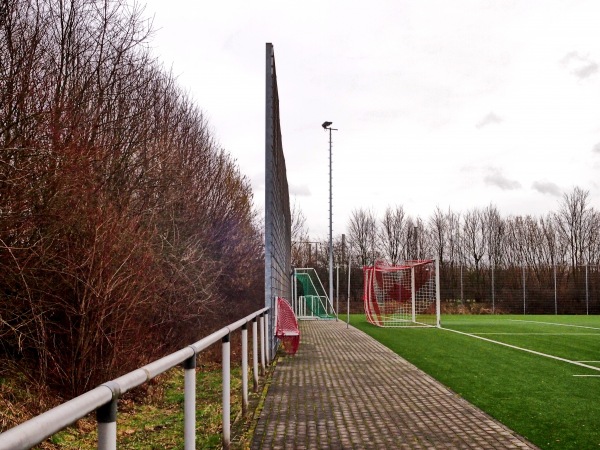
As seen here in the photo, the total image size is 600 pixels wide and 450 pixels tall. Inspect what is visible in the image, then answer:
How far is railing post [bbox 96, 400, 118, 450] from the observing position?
1.86 metres

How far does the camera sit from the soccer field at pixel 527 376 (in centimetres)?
580

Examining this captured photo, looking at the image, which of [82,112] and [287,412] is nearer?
[287,412]

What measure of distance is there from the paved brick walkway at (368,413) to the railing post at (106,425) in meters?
3.12

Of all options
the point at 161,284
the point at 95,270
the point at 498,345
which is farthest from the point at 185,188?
the point at 95,270

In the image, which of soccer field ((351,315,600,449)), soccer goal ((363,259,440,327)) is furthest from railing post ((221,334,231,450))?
soccer goal ((363,259,440,327))

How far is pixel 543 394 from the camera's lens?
299 inches

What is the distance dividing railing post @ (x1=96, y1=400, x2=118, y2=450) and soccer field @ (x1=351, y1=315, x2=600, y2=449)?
165 inches

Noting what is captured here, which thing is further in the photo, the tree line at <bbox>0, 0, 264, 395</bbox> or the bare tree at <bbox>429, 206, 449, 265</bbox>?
the bare tree at <bbox>429, 206, 449, 265</bbox>

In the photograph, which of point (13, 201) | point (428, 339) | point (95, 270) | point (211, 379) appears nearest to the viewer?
point (13, 201)

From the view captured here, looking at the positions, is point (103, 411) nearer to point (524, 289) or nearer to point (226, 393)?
point (226, 393)

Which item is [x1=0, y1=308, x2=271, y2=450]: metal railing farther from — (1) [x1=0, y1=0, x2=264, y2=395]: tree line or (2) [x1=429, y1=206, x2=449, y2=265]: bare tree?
(2) [x1=429, y1=206, x2=449, y2=265]: bare tree

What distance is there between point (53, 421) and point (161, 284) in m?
8.35

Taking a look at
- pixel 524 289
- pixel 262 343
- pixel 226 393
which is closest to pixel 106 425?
pixel 226 393

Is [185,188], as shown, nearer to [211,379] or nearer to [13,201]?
[211,379]
